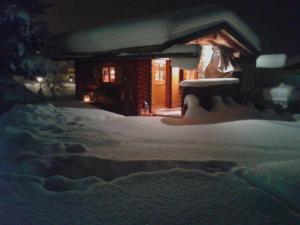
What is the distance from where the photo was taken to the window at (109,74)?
15114 millimetres

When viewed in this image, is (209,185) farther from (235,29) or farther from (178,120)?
(235,29)

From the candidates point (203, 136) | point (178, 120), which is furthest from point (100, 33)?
point (203, 136)

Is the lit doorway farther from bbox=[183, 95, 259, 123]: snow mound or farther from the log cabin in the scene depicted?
bbox=[183, 95, 259, 123]: snow mound

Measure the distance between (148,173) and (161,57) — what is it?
7.87 meters

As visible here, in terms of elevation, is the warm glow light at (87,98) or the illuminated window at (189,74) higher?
the illuminated window at (189,74)

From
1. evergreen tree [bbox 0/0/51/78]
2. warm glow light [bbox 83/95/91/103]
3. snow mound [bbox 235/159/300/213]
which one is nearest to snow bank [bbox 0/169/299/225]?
snow mound [bbox 235/159/300/213]

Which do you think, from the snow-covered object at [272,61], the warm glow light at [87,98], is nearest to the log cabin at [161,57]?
the warm glow light at [87,98]

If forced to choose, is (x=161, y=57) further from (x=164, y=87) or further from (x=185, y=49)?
(x=164, y=87)

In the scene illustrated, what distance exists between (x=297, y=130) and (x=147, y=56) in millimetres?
6271

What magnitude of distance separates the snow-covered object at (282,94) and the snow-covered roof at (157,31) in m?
3.20

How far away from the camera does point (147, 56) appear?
39.4ft

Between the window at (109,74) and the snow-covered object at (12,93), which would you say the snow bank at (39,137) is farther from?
the window at (109,74)

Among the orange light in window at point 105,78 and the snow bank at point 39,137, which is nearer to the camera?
the snow bank at point 39,137

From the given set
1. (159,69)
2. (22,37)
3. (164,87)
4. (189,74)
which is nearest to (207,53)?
(189,74)
